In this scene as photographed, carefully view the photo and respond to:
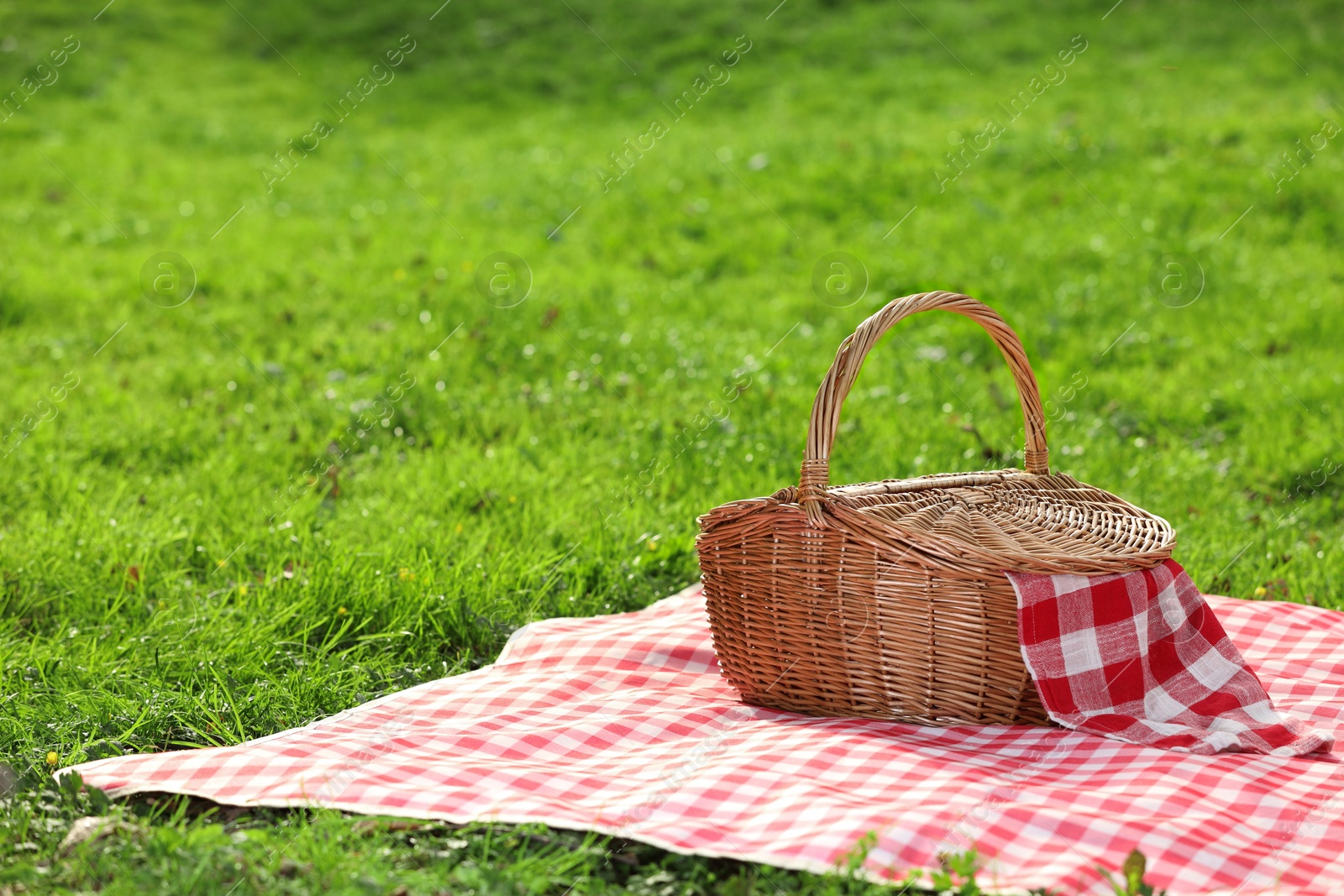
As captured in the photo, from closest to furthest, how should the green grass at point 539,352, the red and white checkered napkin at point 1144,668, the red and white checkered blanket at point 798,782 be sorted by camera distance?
the red and white checkered blanket at point 798,782 → the red and white checkered napkin at point 1144,668 → the green grass at point 539,352

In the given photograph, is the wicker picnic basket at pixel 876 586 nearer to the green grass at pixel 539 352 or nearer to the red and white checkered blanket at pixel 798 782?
the red and white checkered blanket at pixel 798 782

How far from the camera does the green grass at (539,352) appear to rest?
10.3 feet

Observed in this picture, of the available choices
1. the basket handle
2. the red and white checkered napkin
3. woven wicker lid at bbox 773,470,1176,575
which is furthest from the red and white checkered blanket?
the basket handle

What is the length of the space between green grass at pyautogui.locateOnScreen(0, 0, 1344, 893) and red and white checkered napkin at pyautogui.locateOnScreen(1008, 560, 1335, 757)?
0.85m

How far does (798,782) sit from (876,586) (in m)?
0.54

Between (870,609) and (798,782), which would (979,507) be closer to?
(870,609)

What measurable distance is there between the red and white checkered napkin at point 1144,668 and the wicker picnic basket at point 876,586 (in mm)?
57

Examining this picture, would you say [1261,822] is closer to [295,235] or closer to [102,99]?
[295,235]

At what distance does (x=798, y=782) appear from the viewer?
7.61ft

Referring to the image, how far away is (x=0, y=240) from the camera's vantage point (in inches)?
297

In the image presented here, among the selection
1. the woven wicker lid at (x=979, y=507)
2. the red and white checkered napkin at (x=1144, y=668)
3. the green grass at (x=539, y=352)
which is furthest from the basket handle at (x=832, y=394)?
the green grass at (x=539, y=352)

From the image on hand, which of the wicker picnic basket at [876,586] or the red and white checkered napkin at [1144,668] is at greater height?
the wicker picnic basket at [876,586]

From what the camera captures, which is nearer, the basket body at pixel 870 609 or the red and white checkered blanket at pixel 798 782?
the red and white checkered blanket at pixel 798 782

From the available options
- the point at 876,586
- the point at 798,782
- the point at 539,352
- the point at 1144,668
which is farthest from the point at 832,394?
the point at 539,352
